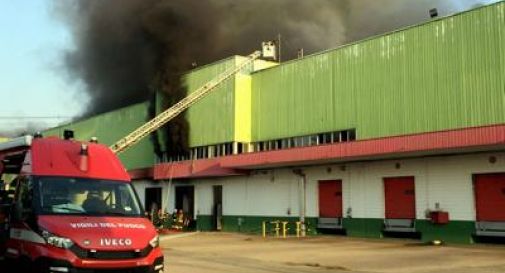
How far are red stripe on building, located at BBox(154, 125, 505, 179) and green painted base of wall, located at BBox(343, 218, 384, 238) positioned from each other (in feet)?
8.76

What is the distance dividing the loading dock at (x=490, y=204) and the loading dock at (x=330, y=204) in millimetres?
6764

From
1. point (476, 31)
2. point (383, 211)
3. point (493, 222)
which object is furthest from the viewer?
point (383, 211)

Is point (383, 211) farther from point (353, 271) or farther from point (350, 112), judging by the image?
point (353, 271)

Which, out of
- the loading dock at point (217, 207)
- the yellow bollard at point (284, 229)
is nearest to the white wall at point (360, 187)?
the loading dock at point (217, 207)

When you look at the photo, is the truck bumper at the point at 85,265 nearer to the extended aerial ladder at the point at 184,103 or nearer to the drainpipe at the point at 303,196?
the drainpipe at the point at 303,196

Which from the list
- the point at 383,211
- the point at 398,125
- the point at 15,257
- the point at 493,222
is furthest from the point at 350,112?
the point at 15,257

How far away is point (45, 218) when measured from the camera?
838 cm

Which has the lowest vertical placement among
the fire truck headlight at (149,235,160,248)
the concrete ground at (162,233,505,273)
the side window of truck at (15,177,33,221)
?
the concrete ground at (162,233,505,273)

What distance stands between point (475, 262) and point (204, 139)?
21.7 metres

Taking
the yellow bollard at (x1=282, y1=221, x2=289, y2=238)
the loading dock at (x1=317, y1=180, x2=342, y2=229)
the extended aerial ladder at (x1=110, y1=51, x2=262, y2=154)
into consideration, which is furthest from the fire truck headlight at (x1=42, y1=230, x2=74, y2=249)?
the extended aerial ladder at (x1=110, y1=51, x2=262, y2=154)

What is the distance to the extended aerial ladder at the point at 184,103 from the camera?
35344 millimetres

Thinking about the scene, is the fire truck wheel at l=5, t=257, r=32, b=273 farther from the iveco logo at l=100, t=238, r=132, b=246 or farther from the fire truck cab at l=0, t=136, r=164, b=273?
the iveco logo at l=100, t=238, r=132, b=246

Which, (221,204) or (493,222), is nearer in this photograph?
(493,222)

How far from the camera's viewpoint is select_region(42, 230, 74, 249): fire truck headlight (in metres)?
7.88
